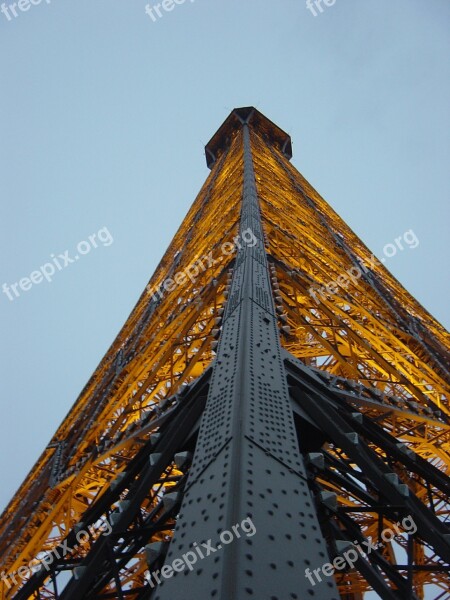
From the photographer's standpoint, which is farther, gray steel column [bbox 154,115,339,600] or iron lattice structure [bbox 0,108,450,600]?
iron lattice structure [bbox 0,108,450,600]

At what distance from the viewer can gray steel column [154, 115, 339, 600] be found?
2.22 m

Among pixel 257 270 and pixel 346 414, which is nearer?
pixel 346 414

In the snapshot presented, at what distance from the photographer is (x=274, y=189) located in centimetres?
2166

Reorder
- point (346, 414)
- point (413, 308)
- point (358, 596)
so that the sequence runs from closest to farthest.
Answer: point (346, 414) → point (358, 596) → point (413, 308)

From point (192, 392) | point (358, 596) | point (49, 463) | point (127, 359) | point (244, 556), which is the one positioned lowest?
point (358, 596)

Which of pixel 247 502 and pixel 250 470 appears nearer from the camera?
pixel 247 502

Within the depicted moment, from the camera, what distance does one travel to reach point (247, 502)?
8.52 ft

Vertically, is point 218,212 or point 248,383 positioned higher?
point 218,212

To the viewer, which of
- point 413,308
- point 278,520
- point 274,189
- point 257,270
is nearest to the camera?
point 278,520

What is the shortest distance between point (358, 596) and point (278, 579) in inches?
378

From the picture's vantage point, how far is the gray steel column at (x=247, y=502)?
87.3 inches

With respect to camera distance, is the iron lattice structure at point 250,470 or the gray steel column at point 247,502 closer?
the gray steel column at point 247,502

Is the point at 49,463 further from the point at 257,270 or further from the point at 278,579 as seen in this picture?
the point at 278,579

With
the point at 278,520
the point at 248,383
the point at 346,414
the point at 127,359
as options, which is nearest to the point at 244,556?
the point at 278,520
